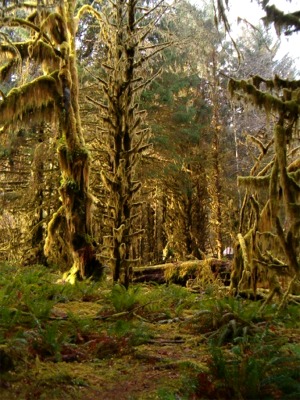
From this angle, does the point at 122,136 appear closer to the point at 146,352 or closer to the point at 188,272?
the point at 188,272

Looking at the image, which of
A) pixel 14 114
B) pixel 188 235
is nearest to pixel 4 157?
pixel 14 114

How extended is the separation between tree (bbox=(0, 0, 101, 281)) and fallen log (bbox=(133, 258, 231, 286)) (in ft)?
5.54

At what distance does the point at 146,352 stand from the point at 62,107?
25.1ft

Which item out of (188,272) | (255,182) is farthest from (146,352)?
(188,272)

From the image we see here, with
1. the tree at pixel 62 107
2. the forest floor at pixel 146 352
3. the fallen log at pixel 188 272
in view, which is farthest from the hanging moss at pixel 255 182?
the tree at pixel 62 107

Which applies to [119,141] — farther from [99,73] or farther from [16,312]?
[99,73]

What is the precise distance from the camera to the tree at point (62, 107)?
10.6 m

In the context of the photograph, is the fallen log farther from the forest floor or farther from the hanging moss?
the hanging moss

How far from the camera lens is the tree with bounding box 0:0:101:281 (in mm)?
10555

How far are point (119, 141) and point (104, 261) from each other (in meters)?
3.84

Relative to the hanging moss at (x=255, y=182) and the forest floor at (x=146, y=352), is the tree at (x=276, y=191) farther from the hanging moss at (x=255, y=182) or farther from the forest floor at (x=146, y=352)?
the forest floor at (x=146, y=352)

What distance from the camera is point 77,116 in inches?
446

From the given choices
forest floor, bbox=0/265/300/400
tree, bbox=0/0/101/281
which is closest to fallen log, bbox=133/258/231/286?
tree, bbox=0/0/101/281

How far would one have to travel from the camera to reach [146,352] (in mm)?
4934
